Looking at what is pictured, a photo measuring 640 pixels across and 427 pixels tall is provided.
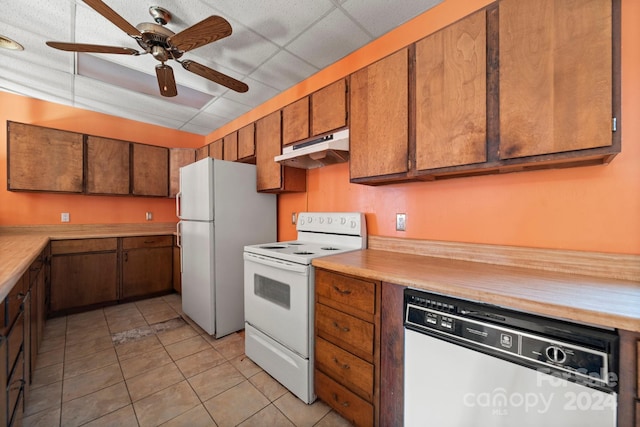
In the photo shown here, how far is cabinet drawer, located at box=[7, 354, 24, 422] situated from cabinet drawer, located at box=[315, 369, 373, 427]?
4.78ft

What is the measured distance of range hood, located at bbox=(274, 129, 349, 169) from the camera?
1.84 m

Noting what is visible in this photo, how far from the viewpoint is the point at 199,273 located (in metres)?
2.56

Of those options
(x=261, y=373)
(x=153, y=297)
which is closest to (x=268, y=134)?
(x=261, y=373)

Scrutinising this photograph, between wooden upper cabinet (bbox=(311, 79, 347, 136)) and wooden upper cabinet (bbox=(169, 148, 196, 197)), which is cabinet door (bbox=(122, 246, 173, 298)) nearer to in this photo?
wooden upper cabinet (bbox=(169, 148, 196, 197))

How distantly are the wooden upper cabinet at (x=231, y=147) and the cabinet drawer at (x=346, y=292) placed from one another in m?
2.19

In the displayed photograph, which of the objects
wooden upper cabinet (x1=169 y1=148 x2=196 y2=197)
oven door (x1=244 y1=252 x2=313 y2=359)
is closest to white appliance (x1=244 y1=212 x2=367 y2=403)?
oven door (x1=244 y1=252 x2=313 y2=359)

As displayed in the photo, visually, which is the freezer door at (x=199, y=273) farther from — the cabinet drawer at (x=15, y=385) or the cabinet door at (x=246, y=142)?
the cabinet drawer at (x=15, y=385)

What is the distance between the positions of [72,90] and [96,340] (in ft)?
8.93

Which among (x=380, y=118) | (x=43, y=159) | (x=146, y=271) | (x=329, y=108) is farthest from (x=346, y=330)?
(x=43, y=159)

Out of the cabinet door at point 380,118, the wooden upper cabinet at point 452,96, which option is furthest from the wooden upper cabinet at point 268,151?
the wooden upper cabinet at point 452,96

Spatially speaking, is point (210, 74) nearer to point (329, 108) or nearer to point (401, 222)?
point (329, 108)

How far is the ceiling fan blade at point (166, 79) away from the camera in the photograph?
1856 millimetres

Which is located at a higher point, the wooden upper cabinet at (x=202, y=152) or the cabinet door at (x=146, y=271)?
the wooden upper cabinet at (x=202, y=152)

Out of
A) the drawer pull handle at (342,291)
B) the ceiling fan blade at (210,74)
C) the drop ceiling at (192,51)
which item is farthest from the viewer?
the ceiling fan blade at (210,74)
